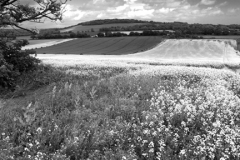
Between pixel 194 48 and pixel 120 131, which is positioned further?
pixel 194 48

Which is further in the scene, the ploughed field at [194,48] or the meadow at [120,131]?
the ploughed field at [194,48]

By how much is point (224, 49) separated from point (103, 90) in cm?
6402

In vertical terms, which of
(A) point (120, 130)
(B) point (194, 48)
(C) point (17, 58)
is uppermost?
(C) point (17, 58)

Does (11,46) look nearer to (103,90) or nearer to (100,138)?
(103,90)

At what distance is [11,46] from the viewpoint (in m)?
14.6

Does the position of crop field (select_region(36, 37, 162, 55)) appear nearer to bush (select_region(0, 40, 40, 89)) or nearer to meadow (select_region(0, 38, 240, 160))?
bush (select_region(0, 40, 40, 89))

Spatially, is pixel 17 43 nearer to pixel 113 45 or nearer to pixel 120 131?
pixel 120 131

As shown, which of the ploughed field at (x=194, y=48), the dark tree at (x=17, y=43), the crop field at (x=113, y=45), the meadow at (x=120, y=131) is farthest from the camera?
the crop field at (x=113, y=45)

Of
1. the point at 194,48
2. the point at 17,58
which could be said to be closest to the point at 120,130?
the point at 17,58

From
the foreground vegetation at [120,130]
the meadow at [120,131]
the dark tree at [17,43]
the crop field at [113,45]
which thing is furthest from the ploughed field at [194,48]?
the meadow at [120,131]

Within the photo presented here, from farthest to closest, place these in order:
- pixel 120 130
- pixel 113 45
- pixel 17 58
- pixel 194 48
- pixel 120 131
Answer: pixel 113 45 → pixel 194 48 → pixel 17 58 → pixel 120 130 → pixel 120 131

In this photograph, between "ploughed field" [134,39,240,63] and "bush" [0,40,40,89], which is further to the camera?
"ploughed field" [134,39,240,63]

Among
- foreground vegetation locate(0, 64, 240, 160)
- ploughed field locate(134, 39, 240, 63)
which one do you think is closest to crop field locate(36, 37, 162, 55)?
ploughed field locate(134, 39, 240, 63)

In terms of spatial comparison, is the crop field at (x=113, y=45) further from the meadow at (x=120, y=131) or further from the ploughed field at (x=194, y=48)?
the meadow at (x=120, y=131)
